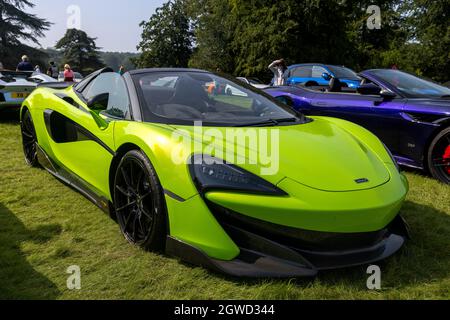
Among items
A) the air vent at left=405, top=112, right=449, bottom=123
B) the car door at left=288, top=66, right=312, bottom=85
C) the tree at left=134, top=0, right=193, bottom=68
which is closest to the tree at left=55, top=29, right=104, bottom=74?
the tree at left=134, top=0, right=193, bottom=68

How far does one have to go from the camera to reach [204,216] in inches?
85.0

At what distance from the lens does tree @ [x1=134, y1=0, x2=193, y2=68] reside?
163 feet

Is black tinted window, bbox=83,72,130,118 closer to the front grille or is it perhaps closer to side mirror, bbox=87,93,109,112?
side mirror, bbox=87,93,109,112

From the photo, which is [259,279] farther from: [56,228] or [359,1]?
[359,1]

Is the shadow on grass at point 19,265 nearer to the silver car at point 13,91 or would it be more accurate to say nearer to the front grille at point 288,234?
the front grille at point 288,234

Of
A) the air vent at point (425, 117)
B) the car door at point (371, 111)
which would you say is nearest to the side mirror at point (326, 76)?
the car door at point (371, 111)

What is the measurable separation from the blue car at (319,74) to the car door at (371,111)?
12.4ft

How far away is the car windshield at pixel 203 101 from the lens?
2816mm

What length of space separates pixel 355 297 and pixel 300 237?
15.9 inches

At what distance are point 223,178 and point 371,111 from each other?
295cm

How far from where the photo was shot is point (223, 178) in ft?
7.13

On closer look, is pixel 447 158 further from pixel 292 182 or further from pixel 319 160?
pixel 292 182
